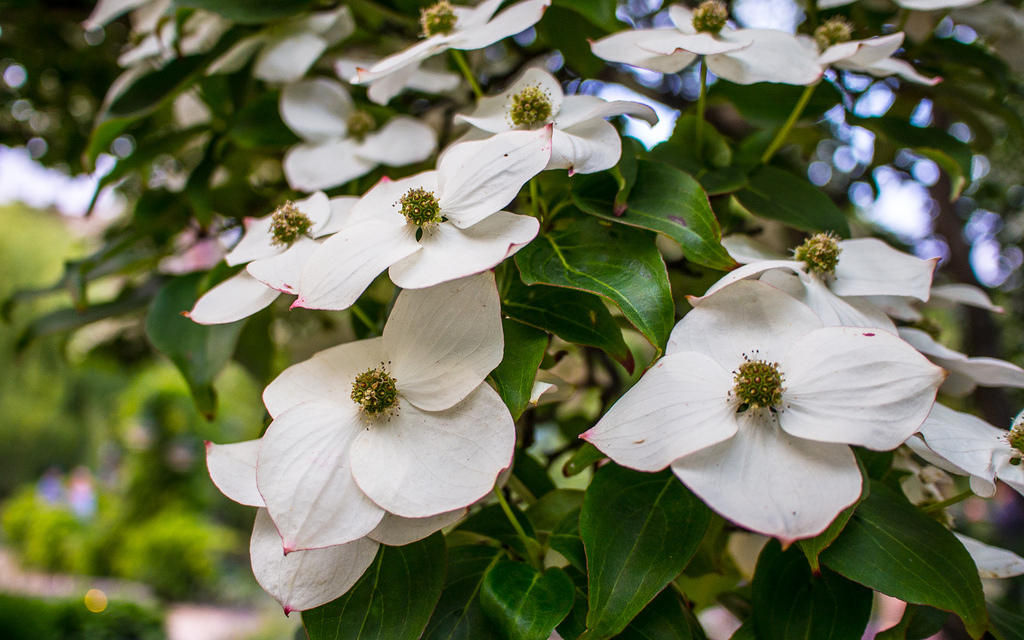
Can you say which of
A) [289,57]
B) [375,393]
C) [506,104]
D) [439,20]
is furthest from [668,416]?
[289,57]

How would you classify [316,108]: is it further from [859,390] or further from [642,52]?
[859,390]

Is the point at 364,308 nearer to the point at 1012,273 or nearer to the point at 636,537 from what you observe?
the point at 636,537

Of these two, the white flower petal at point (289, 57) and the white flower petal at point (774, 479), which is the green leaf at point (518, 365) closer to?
the white flower petal at point (774, 479)

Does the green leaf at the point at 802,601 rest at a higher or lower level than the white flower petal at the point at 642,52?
lower

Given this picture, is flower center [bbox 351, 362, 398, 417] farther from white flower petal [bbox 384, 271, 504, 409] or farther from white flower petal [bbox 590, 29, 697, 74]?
white flower petal [bbox 590, 29, 697, 74]

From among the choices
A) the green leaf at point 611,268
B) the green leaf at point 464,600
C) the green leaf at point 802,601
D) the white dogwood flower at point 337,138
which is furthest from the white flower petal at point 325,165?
the green leaf at point 802,601

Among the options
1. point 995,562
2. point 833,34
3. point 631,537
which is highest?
point 833,34
